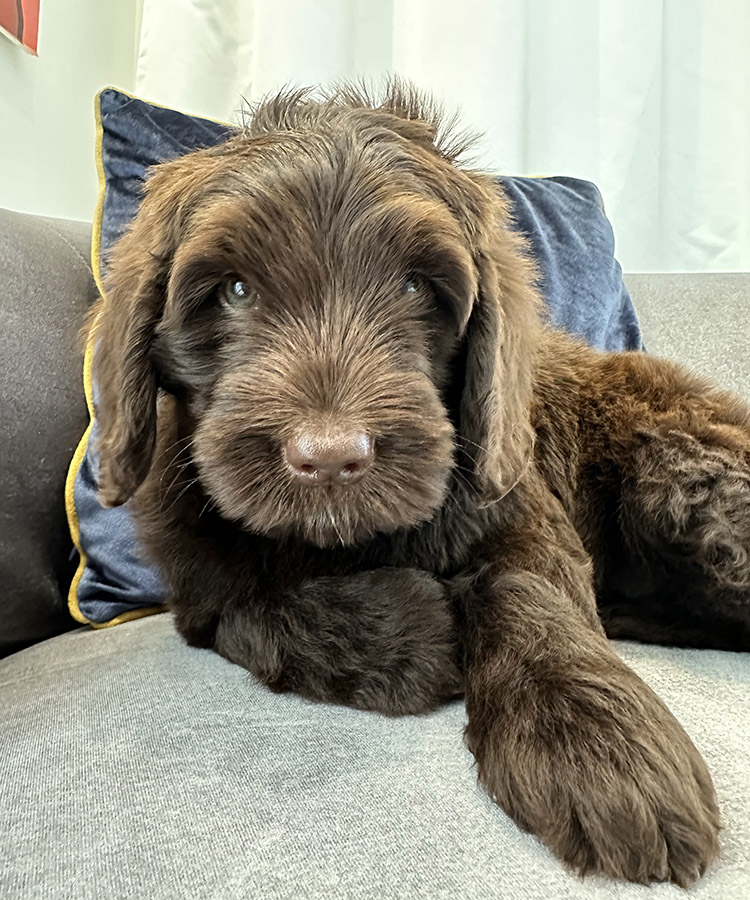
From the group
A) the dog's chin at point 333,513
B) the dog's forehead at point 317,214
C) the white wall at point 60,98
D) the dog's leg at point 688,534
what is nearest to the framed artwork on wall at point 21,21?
the white wall at point 60,98

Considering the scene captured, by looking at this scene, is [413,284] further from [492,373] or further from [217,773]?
[217,773]

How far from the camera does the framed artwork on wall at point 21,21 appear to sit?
2584mm

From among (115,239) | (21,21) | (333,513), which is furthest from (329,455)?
(21,21)

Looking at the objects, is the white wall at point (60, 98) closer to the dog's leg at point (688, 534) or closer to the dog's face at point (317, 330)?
the dog's face at point (317, 330)

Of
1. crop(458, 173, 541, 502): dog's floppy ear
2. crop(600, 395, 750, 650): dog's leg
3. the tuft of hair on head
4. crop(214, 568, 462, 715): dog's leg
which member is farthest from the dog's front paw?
the tuft of hair on head

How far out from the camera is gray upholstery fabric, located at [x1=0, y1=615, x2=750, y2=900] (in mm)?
824

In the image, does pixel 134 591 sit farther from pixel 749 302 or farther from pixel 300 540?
pixel 749 302

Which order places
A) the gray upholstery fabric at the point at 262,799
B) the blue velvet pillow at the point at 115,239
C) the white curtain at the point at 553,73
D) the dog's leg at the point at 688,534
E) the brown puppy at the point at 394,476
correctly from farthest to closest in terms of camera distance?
the white curtain at the point at 553,73, the blue velvet pillow at the point at 115,239, the dog's leg at the point at 688,534, the brown puppy at the point at 394,476, the gray upholstery fabric at the point at 262,799

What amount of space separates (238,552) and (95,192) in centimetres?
249

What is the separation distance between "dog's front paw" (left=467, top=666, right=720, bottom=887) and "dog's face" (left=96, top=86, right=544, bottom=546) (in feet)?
1.20

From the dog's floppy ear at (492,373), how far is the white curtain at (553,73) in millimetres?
1916

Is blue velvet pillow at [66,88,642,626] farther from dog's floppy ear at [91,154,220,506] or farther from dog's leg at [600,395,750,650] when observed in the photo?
dog's leg at [600,395,750,650]

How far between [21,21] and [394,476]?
2.63 metres

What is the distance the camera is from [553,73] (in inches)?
126
